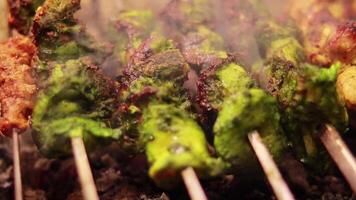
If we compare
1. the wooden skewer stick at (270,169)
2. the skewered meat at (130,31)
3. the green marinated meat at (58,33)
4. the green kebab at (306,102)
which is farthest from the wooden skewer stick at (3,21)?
the wooden skewer stick at (270,169)

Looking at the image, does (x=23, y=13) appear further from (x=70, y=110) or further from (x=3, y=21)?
(x=70, y=110)

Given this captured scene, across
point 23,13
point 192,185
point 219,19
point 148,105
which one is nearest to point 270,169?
point 192,185

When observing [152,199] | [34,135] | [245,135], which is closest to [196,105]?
[245,135]

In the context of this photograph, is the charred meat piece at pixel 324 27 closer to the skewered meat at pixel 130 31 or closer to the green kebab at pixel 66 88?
the skewered meat at pixel 130 31

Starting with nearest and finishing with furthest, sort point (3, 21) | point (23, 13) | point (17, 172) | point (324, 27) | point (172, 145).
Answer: point (172, 145), point (17, 172), point (23, 13), point (324, 27), point (3, 21)

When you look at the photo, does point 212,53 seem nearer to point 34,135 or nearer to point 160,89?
point 160,89

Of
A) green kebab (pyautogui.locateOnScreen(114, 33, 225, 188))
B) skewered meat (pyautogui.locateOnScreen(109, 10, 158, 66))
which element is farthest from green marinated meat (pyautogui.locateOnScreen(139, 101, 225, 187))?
skewered meat (pyautogui.locateOnScreen(109, 10, 158, 66))
